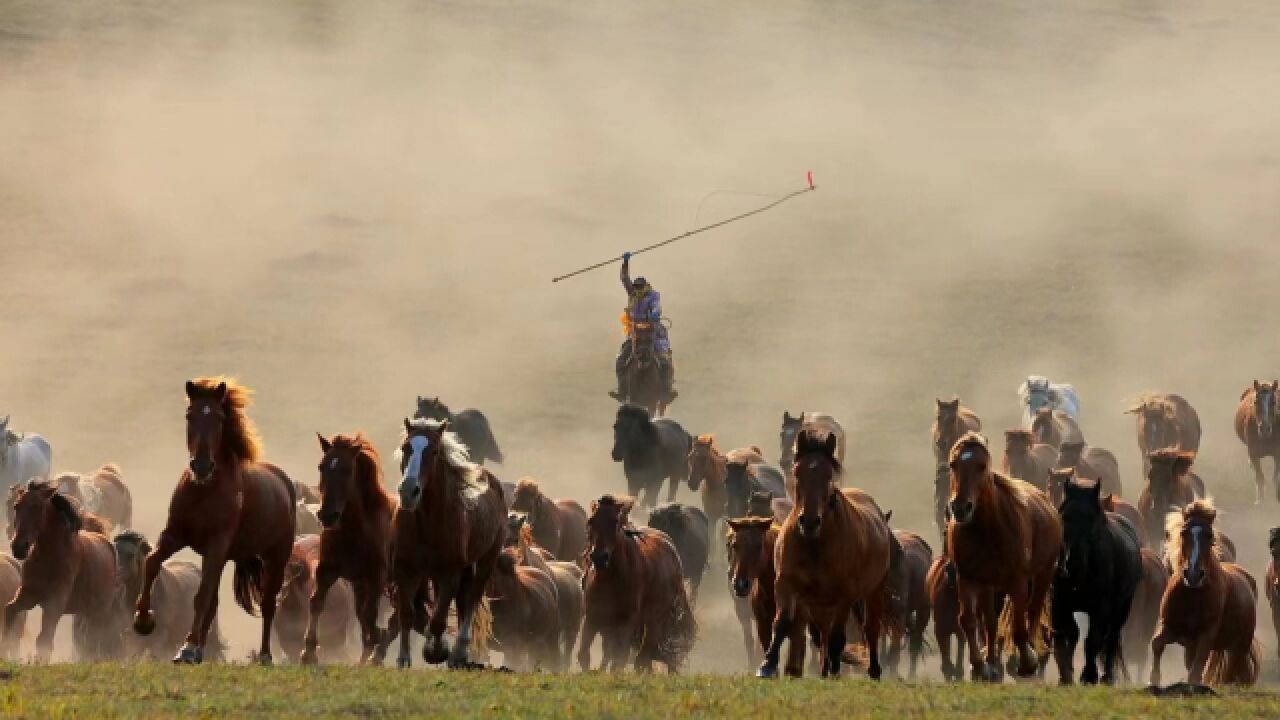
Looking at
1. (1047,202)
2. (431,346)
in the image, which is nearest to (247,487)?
(431,346)

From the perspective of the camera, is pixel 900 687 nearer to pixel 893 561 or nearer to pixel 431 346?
pixel 893 561

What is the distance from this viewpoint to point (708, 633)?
35.7 metres

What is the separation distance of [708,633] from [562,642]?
19.2 feet

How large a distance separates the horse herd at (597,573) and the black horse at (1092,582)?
2 centimetres

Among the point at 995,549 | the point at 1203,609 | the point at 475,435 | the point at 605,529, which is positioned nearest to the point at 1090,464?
the point at 475,435

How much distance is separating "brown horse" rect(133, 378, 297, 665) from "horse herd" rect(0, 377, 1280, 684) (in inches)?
0.9

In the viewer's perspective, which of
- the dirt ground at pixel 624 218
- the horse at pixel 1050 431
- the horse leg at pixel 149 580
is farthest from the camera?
the dirt ground at pixel 624 218

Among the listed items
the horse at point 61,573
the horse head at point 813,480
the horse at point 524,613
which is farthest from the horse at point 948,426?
the horse head at point 813,480

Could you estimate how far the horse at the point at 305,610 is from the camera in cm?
2684

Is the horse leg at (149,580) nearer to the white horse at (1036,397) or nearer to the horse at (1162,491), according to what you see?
the horse at (1162,491)

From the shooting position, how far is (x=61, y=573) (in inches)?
977

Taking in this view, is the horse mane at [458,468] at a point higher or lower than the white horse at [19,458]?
lower

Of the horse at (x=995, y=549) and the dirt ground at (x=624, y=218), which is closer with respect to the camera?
the horse at (x=995, y=549)

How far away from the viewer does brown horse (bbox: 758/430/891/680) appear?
64.9 ft
